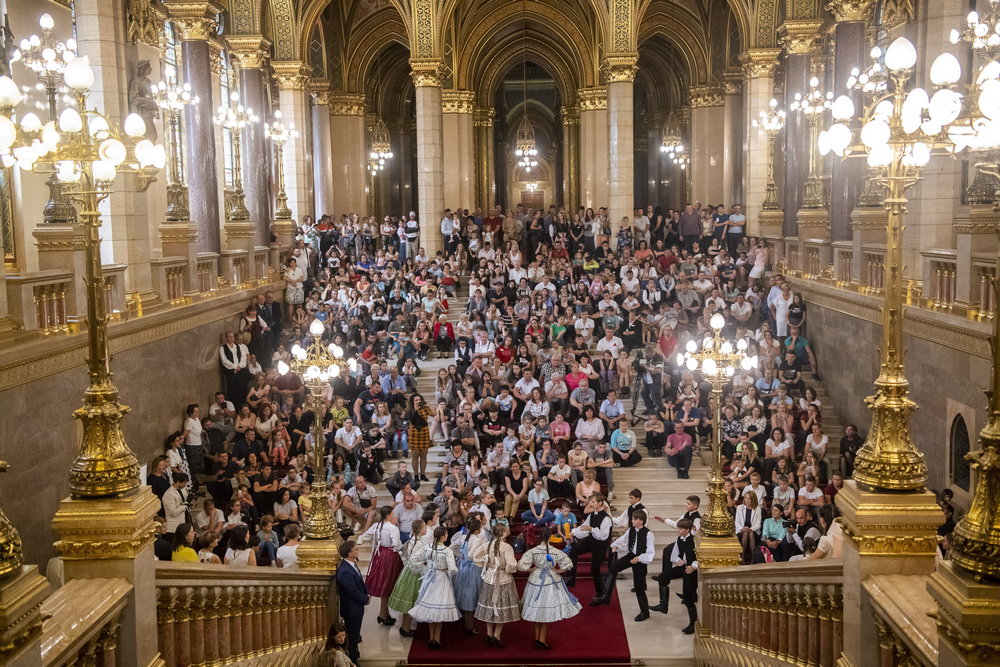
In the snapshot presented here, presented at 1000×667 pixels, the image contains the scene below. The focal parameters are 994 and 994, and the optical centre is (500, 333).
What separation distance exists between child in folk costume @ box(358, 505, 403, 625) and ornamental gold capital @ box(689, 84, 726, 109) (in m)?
27.0

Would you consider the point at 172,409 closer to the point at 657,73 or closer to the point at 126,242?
the point at 126,242

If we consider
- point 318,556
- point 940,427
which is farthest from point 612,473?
point 318,556

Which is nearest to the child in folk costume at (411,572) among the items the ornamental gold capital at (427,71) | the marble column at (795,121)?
the marble column at (795,121)

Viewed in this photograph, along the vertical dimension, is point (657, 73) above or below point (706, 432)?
above

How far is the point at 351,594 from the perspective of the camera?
1073cm

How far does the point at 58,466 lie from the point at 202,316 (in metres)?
6.58

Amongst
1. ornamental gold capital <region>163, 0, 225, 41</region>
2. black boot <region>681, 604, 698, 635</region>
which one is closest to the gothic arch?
ornamental gold capital <region>163, 0, 225, 41</region>

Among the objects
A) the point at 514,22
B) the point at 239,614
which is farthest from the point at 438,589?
the point at 514,22

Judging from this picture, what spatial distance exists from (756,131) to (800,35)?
3.82 m

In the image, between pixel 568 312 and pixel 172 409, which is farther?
pixel 568 312

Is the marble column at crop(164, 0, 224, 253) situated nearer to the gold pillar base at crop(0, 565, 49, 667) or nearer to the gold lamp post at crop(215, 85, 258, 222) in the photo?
the gold lamp post at crop(215, 85, 258, 222)

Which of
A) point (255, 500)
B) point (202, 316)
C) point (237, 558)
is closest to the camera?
point (237, 558)

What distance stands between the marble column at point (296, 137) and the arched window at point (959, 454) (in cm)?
1914

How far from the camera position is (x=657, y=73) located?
4509 centimetres
